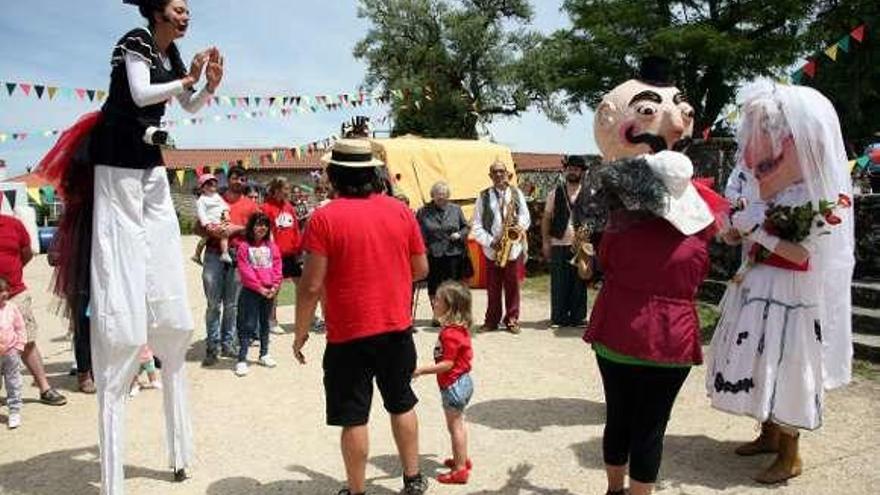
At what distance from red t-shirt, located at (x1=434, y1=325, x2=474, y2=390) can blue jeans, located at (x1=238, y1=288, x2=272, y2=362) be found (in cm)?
322

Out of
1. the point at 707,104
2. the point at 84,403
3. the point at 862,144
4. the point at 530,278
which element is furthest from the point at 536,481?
the point at 707,104

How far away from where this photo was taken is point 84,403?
5730mm

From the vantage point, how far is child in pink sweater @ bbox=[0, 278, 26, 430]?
16.8 ft

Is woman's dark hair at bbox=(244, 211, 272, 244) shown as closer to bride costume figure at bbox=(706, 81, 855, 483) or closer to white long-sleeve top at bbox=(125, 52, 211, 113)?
white long-sleeve top at bbox=(125, 52, 211, 113)

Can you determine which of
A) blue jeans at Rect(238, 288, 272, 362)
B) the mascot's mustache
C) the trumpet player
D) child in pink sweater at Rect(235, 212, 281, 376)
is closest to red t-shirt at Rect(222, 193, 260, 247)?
child in pink sweater at Rect(235, 212, 281, 376)

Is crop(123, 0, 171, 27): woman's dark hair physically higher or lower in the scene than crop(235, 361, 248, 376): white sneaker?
higher

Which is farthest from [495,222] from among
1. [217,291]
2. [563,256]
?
[217,291]

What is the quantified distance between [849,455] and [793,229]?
1.53 metres

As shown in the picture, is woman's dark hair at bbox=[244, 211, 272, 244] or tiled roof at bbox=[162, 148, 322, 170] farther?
tiled roof at bbox=[162, 148, 322, 170]

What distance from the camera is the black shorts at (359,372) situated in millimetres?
3344

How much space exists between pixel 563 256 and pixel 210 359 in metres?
4.03

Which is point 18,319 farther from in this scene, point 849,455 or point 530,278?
point 530,278

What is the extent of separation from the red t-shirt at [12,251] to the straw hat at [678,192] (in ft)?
16.2

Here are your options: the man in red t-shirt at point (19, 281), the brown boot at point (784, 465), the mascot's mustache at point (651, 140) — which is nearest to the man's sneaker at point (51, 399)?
the man in red t-shirt at point (19, 281)
